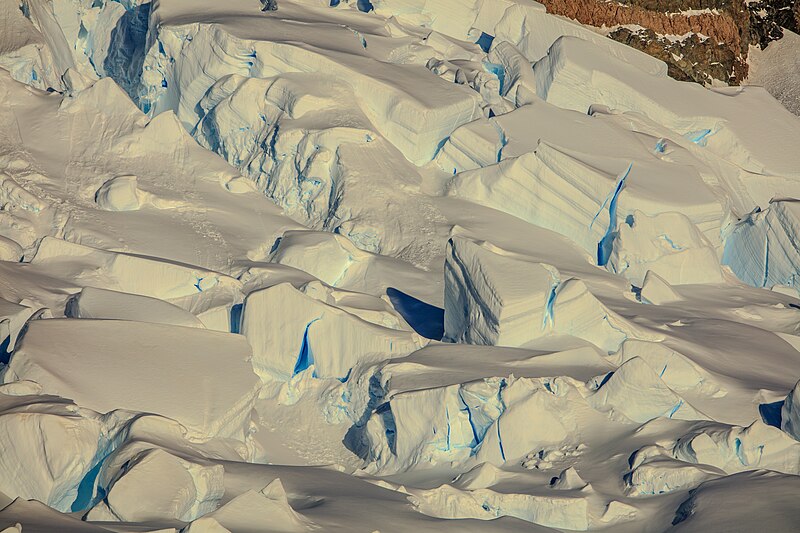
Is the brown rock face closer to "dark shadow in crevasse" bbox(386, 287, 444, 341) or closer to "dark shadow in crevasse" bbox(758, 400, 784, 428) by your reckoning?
"dark shadow in crevasse" bbox(386, 287, 444, 341)

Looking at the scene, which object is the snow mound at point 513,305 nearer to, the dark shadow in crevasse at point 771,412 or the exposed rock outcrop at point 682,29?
the dark shadow in crevasse at point 771,412

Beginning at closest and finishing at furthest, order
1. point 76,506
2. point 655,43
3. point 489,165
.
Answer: point 76,506
point 489,165
point 655,43

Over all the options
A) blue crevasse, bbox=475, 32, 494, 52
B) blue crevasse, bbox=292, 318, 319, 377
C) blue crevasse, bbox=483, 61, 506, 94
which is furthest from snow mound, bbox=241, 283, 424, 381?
blue crevasse, bbox=475, 32, 494, 52

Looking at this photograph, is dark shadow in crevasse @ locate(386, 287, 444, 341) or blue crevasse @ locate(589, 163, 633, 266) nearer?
dark shadow in crevasse @ locate(386, 287, 444, 341)

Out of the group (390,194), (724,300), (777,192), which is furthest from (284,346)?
(777,192)

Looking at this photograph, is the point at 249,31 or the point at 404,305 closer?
the point at 404,305

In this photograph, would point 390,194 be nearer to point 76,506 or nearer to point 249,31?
point 249,31
